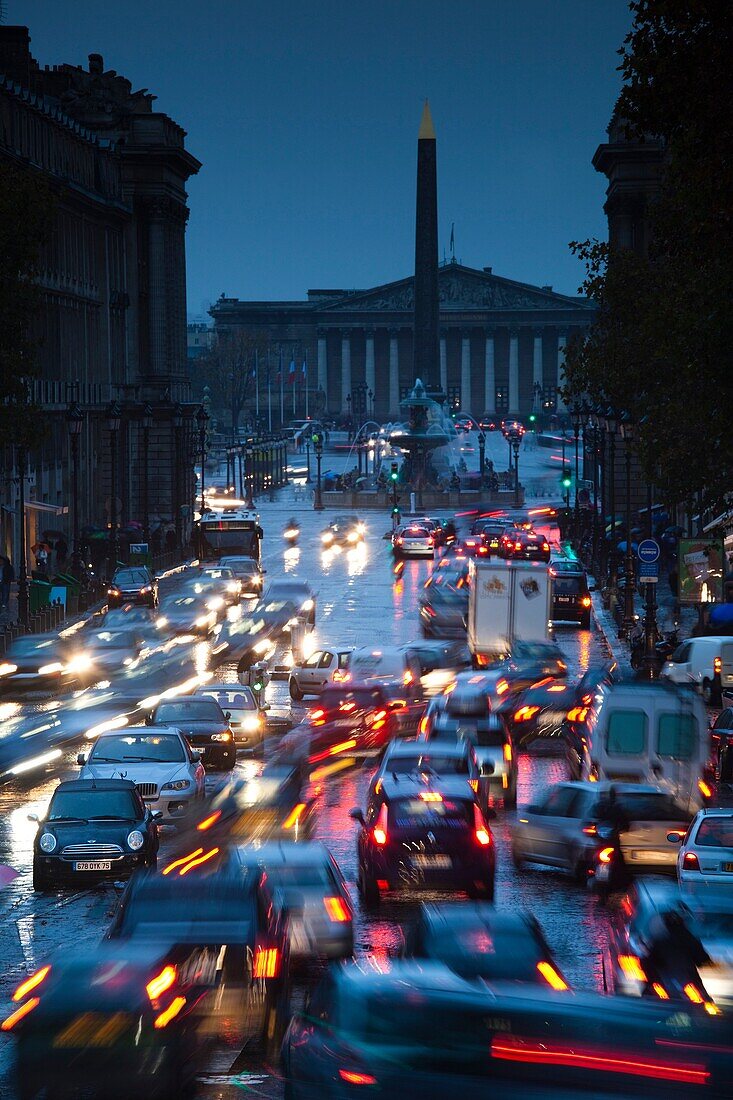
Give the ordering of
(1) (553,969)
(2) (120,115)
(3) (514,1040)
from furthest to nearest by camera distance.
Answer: (2) (120,115), (1) (553,969), (3) (514,1040)

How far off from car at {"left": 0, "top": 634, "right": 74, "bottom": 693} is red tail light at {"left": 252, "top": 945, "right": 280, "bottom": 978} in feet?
93.7

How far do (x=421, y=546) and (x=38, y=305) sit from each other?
33.5 m

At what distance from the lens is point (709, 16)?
969 inches

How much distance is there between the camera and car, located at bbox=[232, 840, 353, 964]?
16.3 m

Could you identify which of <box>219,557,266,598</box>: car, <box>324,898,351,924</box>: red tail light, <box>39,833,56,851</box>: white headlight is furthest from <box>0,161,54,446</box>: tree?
<box>324,898,351,924</box>: red tail light

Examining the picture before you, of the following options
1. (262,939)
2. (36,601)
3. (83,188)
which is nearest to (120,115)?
(83,188)

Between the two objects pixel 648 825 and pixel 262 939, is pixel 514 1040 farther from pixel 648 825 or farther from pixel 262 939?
pixel 648 825

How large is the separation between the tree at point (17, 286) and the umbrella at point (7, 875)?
89.0ft

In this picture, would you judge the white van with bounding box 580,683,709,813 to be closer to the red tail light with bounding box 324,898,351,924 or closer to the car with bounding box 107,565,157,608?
the red tail light with bounding box 324,898,351,924

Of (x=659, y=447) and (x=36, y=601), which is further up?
(x=659, y=447)

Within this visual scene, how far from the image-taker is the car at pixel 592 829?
22016 mm

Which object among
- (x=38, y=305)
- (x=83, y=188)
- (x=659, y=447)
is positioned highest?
(x=83, y=188)

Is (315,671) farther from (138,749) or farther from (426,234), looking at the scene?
(426,234)

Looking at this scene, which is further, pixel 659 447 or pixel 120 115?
pixel 120 115
